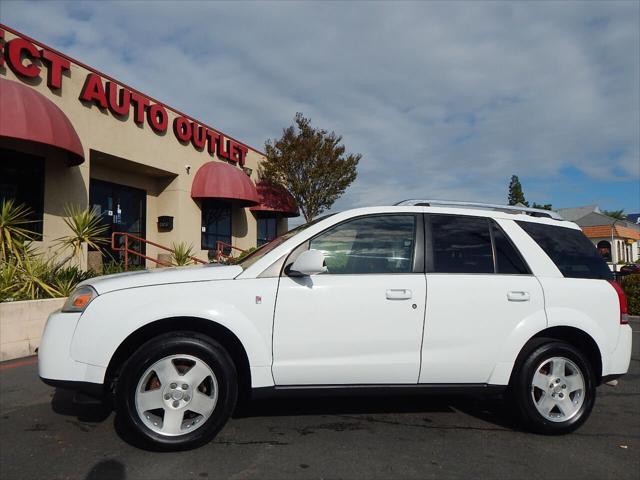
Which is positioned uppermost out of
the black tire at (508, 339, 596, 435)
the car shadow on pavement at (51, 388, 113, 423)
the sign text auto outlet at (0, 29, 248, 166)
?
the sign text auto outlet at (0, 29, 248, 166)

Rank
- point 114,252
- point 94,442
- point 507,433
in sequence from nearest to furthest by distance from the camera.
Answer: point 94,442, point 507,433, point 114,252

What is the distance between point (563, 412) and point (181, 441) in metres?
2.86

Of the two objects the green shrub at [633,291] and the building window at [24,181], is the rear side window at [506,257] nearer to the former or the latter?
the green shrub at [633,291]

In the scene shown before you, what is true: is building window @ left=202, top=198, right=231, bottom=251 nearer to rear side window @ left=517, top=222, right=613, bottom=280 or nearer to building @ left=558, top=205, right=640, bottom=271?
rear side window @ left=517, top=222, right=613, bottom=280

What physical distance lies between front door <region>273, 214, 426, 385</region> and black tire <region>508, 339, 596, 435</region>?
2.76 feet

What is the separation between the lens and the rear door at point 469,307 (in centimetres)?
330

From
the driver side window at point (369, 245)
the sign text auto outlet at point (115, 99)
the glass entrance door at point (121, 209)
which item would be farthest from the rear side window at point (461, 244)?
the glass entrance door at point (121, 209)

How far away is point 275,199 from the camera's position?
18156 millimetres

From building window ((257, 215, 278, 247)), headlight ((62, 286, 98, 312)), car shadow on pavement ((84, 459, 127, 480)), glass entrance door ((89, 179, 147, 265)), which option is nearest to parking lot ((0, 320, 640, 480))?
car shadow on pavement ((84, 459, 127, 480))

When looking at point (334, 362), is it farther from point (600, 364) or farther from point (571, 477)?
point (600, 364)

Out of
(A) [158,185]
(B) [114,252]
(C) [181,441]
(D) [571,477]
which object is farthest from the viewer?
(A) [158,185]

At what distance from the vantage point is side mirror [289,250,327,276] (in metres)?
3.07

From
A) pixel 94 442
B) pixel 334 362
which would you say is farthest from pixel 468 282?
pixel 94 442

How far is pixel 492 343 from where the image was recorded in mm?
3342
